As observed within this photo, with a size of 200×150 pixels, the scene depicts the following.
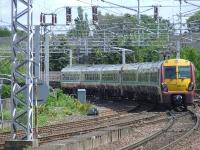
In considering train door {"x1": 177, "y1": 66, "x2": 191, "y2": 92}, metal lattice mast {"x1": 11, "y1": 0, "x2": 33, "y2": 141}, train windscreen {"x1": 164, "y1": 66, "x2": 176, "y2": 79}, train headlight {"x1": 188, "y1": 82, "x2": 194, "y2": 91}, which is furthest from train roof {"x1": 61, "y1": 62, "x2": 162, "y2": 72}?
metal lattice mast {"x1": 11, "y1": 0, "x2": 33, "y2": 141}

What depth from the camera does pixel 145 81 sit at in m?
38.4

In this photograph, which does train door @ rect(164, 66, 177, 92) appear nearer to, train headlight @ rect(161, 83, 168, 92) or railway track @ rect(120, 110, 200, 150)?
train headlight @ rect(161, 83, 168, 92)

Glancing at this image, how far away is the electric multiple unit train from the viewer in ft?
107

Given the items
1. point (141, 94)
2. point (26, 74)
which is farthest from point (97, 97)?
point (26, 74)

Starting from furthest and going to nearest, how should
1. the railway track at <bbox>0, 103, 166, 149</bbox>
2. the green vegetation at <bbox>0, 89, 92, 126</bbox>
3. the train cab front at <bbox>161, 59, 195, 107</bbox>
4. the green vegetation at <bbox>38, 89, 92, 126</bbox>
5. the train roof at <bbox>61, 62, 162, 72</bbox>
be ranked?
the train roof at <bbox>61, 62, 162, 72</bbox>
the train cab front at <bbox>161, 59, 195, 107</bbox>
the green vegetation at <bbox>38, 89, 92, 126</bbox>
the green vegetation at <bbox>0, 89, 92, 126</bbox>
the railway track at <bbox>0, 103, 166, 149</bbox>

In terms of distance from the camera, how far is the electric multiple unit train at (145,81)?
32625 millimetres

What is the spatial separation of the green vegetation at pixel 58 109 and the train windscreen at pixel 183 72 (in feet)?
18.2

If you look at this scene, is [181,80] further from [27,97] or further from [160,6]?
[27,97]

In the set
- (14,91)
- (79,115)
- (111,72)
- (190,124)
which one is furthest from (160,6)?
(14,91)

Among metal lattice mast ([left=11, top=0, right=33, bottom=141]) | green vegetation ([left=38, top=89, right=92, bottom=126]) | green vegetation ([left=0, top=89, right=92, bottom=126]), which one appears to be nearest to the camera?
metal lattice mast ([left=11, top=0, right=33, bottom=141])

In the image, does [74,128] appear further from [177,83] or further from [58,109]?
[58,109]

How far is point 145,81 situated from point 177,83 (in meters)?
5.91

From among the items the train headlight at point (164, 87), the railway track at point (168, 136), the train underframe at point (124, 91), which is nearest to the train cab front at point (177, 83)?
the train headlight at point (164, 87)

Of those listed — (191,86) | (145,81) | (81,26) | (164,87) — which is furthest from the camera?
(81,26)
